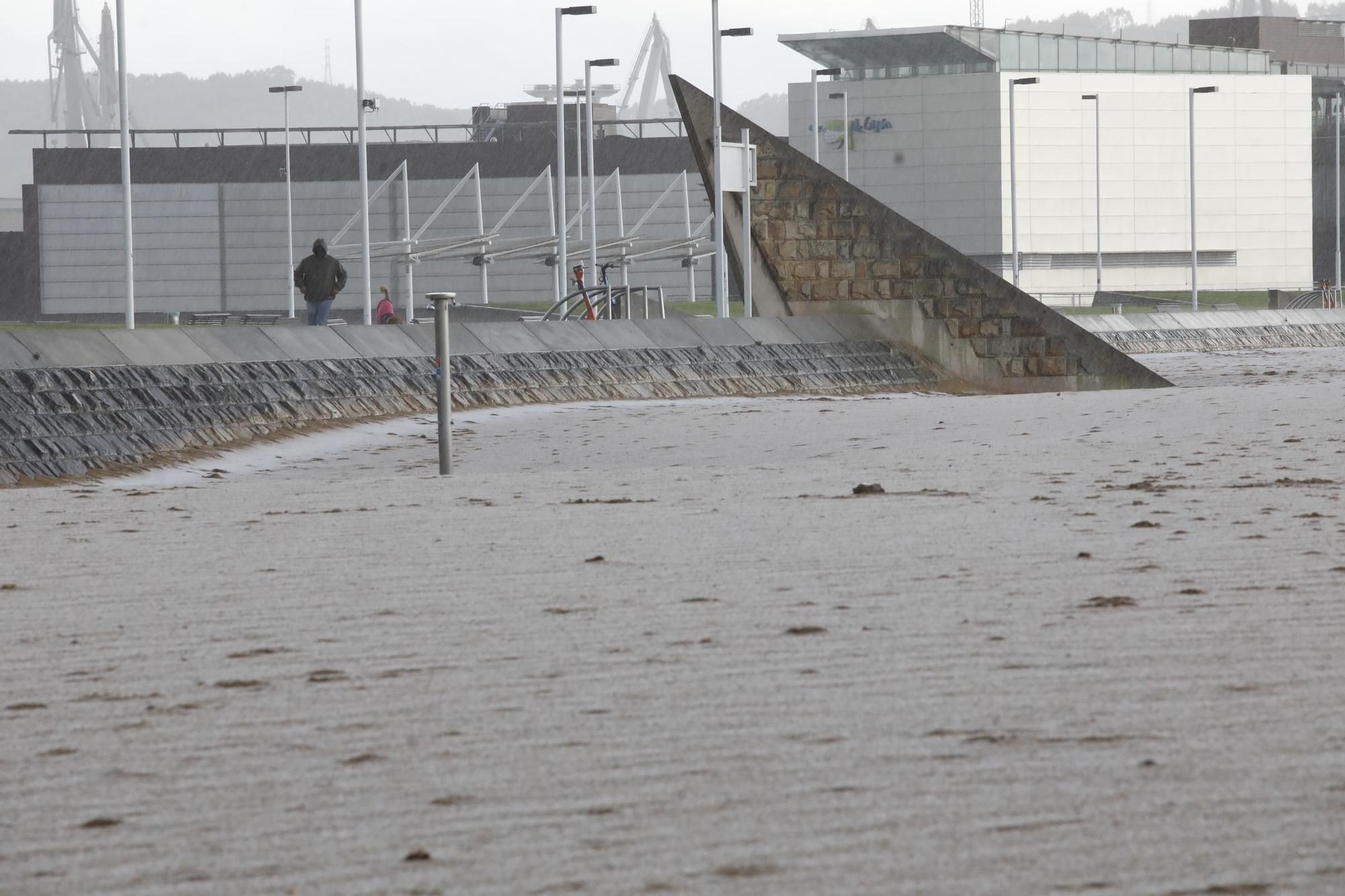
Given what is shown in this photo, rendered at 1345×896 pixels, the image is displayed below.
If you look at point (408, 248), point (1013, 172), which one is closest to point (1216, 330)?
point (1013, 172)

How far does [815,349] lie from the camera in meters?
23.7

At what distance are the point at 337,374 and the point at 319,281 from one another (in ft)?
19.0

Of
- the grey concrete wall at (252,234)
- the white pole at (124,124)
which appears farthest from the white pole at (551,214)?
the white pole at (124,124)

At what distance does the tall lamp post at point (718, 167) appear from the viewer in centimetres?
2553

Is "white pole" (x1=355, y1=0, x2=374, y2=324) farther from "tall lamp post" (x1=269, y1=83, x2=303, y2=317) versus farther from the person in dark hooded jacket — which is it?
"tall lamp post" (x1=269, y1=83, x2=303, y2=317)

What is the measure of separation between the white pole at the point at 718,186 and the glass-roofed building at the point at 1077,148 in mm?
49601

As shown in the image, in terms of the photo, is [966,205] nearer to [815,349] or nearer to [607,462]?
[815,349]

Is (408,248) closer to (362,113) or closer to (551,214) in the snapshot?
(551,214)

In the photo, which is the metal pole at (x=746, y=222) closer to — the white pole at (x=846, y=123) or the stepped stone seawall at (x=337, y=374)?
the stepped stone seawall at (x=337, y=374)

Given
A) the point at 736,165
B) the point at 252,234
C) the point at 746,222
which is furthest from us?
the point at 252,234

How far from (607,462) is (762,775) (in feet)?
30.7

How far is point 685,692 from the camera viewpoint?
4406 millimetres

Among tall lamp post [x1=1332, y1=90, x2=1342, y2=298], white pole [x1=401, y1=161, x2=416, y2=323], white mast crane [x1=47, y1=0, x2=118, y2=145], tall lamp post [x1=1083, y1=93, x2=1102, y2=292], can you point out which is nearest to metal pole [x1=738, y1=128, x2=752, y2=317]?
white pole [x1=401, y1=161, x2=416, y2=323]

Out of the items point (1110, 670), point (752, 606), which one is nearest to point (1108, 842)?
point (1110, 670)
